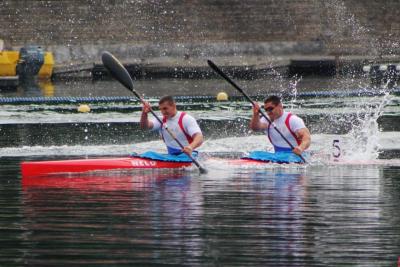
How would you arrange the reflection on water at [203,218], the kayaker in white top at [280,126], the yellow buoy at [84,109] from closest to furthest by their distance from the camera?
the reflection on water at [203,218] < the kayaker in white top at [280,126] < the yellow buoy at [84,109]

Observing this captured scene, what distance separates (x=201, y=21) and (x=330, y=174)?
27.0 metres

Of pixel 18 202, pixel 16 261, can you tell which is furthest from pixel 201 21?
pixel 16 261

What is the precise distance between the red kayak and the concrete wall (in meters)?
25.6

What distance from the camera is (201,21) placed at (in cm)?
4281

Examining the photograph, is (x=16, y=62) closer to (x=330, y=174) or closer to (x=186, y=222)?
(x=330, y=174)

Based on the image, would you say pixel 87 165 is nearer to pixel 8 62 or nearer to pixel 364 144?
pixel 364 144

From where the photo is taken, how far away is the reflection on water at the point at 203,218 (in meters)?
10.0

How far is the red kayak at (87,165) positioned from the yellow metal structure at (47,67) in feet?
77.6

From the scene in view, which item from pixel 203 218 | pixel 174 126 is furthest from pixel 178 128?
pixel 203 218

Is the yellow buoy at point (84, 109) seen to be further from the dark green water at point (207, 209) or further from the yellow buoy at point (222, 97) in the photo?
the dark green water at point (207, 209)

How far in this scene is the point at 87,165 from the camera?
16141mm

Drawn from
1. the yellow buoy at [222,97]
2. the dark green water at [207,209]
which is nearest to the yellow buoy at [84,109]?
the yellow buoy at [222,97]

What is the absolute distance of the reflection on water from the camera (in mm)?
10008

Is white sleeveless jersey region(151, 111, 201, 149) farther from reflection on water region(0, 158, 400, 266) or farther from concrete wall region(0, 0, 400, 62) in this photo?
concrete wall region(0, 0, 400, 62)
